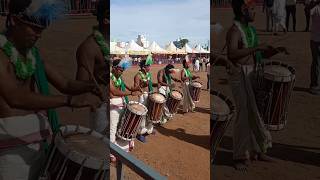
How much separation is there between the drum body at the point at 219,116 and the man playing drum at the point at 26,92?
1.47 m

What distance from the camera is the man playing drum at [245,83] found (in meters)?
4.68

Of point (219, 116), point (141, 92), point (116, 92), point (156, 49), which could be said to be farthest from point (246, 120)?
point (156, 49)

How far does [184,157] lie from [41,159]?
7689 millimetres

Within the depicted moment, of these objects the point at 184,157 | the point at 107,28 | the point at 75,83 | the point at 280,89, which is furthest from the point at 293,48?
the point at 184,157

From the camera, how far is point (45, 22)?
4008 mm

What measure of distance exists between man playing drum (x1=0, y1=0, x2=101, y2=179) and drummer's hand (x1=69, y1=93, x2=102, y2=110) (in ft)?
0.16

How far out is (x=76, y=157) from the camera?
3900 mm

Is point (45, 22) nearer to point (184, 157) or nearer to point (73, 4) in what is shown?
point (73, 4)

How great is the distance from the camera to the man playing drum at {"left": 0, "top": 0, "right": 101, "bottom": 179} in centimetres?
388

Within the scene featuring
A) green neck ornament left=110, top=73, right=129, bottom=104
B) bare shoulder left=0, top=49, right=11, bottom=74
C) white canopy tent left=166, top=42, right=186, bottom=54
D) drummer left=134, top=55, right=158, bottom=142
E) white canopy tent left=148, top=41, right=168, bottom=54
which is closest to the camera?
bare shoulder left=0, top=49, right=11, bottom=74

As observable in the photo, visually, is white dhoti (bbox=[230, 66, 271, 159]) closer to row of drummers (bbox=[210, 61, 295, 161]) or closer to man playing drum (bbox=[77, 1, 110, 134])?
row of drummers (bbox=[210, 61, 295, 161])

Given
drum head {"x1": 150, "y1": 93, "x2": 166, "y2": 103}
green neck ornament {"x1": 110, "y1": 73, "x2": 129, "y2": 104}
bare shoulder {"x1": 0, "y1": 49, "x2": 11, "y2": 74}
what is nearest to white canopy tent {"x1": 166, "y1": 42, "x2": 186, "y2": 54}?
drum head {"x1": 150, "y1": 93, "x2": 166, "y2": 103}

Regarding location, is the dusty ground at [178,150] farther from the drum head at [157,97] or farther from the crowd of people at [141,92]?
the drum head at [157,97]

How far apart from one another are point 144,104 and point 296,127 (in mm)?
7447
